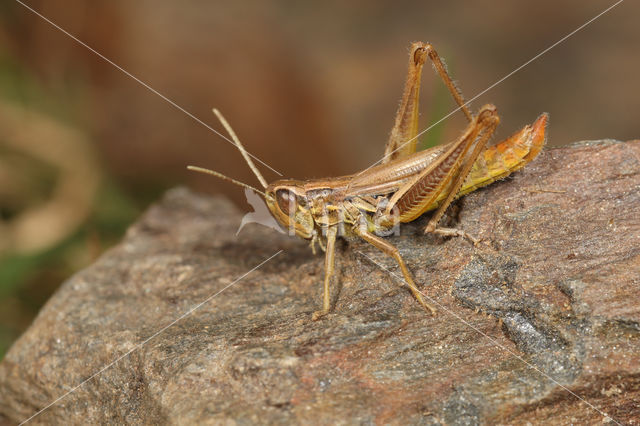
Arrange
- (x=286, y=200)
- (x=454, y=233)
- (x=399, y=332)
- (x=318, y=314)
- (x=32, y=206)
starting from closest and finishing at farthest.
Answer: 1. (x=399, y=332)
2. (x=318, y=314)
3. (x=454, y=233)
4. (x=286, y=200)
5. (x=32, y=206)

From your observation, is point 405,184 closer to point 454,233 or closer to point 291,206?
point 454,233

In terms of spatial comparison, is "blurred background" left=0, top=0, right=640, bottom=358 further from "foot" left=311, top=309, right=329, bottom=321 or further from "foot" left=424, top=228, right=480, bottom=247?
"foot" left=311, top=309, right=329, bottom=321

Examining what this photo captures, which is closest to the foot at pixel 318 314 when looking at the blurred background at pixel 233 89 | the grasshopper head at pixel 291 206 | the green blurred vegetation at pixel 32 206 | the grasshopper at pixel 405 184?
the grasshopper at pixel 405 184

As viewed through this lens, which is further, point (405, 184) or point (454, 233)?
point (405, 184)

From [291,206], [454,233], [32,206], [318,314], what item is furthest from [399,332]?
[32,206]

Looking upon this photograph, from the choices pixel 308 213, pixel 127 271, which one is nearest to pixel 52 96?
pixel 127 271

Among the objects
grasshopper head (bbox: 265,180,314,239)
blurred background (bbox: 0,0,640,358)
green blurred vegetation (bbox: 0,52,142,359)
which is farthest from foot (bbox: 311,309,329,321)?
green blurred vegetation (bbox: 0,52,142,359)

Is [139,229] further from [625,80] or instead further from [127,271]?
[625,80]

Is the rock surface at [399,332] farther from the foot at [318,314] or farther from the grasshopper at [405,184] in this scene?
the grasshopper at [405,184]
